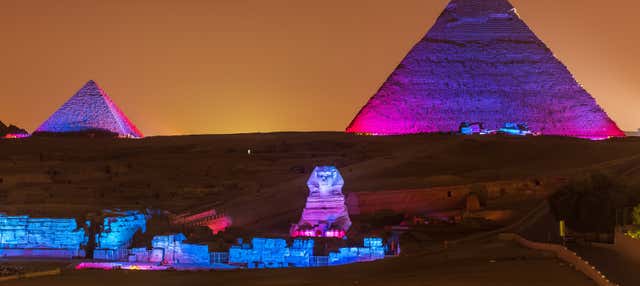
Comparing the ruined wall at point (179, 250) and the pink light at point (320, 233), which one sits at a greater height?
the pink light at point (320, 233)

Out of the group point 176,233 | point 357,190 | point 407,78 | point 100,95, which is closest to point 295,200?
point 357,190

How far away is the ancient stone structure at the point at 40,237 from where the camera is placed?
81.0 feet

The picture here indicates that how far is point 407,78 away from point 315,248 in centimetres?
4350

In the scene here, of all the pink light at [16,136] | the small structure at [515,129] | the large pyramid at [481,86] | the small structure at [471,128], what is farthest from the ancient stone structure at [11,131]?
the small structure at [515,129]

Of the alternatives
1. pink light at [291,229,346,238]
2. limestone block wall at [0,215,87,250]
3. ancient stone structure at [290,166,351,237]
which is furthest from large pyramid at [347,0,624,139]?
limestone block wall at [0,215,87,250]

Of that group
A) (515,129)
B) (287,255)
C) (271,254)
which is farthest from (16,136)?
(287,255)

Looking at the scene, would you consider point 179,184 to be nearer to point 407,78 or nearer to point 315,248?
point 315,248

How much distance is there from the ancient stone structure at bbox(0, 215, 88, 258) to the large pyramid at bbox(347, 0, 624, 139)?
38.6 metres

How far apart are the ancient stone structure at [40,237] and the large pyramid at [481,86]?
38629mm

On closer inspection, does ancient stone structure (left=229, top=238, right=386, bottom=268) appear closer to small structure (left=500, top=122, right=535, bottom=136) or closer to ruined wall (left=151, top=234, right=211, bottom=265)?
ruined wall (left=151, top=234, right=211, bottom=265)

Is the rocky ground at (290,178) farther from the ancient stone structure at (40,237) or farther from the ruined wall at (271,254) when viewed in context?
the ruined wall at (271,254)

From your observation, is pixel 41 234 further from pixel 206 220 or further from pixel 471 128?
pixel 471 128

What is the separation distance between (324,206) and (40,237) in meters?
5.73

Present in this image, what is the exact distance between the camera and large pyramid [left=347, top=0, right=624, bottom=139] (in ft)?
208
